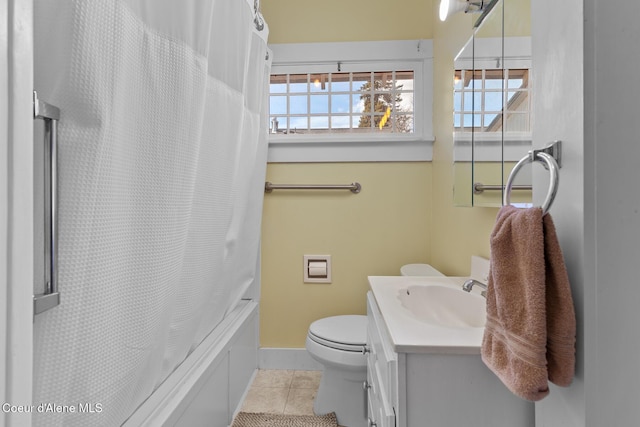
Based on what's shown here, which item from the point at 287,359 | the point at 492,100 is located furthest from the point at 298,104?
the point at 287,359

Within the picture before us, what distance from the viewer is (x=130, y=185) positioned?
0.68m

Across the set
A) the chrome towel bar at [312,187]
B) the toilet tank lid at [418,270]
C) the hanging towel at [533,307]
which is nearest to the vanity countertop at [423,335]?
the hanging towel at [533,307]

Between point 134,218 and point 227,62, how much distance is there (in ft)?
2.11

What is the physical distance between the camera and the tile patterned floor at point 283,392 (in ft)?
5.50

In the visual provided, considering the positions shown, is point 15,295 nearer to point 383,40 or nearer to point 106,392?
point 106,392

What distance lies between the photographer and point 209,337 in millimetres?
1367

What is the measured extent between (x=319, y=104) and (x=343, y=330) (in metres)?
1.33

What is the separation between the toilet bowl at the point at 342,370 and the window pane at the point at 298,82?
1.40 metres

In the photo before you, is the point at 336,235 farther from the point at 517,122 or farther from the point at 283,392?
the point at 517,122

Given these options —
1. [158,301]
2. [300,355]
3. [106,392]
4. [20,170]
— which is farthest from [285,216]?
[20,170]

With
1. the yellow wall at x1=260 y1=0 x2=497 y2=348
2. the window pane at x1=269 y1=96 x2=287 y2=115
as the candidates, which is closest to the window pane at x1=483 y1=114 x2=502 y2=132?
the yellow wall at x1=260 y1=0 x2=497 y2=348

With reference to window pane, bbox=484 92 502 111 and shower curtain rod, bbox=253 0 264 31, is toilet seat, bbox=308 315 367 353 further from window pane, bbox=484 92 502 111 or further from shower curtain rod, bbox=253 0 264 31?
shower curtain rod, bbox=253 0 264 31

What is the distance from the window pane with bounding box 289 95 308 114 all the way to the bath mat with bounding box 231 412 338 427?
1670mm

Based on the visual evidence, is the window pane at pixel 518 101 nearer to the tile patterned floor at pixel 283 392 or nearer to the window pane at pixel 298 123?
the window pane at pixel 298 123
